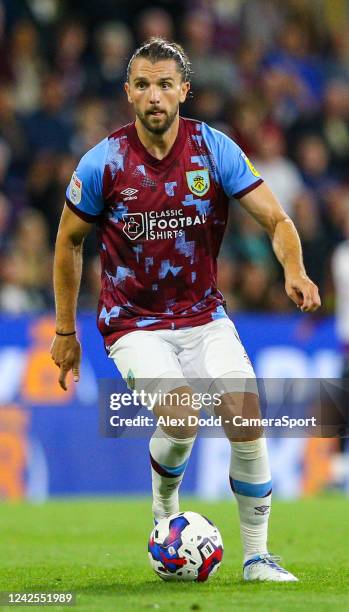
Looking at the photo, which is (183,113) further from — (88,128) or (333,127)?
(333,127)

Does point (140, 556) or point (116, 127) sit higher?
point (116, 127)

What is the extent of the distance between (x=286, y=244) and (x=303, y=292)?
14.3 inches

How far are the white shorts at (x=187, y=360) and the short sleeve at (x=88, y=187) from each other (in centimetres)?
67

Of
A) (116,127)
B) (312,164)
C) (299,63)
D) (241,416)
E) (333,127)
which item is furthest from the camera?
(299,63)

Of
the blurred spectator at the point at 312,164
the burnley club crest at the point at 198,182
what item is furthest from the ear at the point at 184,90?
the blurred spectator at the point at 312,164

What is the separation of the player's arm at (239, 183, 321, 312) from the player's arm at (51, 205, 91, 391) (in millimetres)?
869

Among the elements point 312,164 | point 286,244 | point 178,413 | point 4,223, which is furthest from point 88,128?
point 178,413

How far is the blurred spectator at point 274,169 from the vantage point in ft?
48.5

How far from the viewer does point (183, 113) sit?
14.5 meters

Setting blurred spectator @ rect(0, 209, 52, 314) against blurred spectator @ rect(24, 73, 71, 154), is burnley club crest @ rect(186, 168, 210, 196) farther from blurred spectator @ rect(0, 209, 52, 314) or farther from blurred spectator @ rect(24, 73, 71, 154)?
blurred spectator @ rect(24, 73, 71, 154)

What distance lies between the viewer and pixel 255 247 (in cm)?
1435

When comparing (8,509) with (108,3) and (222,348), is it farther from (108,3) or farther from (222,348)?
(108,3)

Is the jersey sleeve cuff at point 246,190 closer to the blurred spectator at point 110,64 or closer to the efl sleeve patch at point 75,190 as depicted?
the efl sleeve patch at point 75,190

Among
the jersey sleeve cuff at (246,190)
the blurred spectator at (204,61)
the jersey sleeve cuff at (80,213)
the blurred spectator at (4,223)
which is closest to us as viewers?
the jersey sleeve cuff at (246,190)
